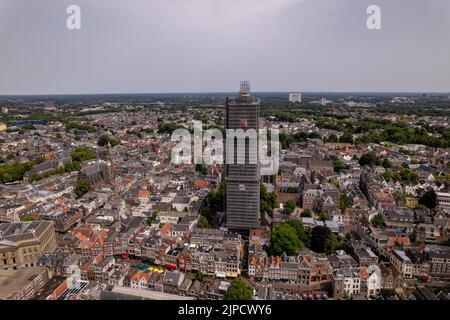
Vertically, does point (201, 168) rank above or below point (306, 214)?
above

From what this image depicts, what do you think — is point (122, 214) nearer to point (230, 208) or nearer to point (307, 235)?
point (230, 208)

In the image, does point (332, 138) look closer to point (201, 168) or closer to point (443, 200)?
point (201, 168)

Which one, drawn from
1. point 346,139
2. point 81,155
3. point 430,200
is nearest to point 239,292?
point 430,200

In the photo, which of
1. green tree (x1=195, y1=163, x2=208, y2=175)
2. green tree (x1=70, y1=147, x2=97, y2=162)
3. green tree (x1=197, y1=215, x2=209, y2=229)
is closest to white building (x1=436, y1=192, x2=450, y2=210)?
green tree (x1=197, y1=215, x2=209, y2=229)

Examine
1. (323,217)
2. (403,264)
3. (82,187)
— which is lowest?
(403,264)

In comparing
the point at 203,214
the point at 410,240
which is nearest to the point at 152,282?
the point at 203,214

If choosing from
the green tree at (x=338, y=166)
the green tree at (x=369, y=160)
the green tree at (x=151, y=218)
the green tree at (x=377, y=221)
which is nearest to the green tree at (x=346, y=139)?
the green tree at (x=369, y=160)

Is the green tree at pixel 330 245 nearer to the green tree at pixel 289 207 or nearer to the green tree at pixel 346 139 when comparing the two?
the green tree at pixel 289 207

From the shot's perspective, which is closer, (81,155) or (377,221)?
(377,221)

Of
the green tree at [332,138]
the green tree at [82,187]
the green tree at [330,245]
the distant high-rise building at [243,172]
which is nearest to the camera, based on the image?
the green tree at [330,245]

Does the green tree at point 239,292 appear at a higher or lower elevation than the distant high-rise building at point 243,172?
lower
